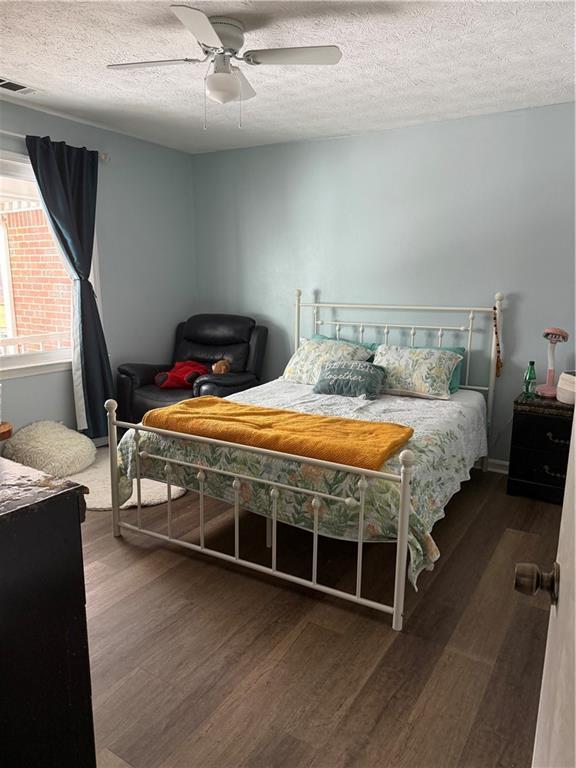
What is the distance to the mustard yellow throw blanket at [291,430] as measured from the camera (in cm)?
233

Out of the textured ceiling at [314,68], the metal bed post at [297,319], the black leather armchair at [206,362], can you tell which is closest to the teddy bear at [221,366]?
the black leather armchair at [206,362]

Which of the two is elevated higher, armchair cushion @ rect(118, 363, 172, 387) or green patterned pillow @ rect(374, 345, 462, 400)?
green patterned pillow @ rect(374, 345, 462, 400)

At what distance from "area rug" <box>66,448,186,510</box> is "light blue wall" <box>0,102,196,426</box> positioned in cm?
59

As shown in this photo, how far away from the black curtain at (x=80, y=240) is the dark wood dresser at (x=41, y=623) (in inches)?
131

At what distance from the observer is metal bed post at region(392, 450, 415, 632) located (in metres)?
2.06

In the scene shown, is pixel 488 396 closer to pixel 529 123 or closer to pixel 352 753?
pixel 529 123

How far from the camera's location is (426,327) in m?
4.18

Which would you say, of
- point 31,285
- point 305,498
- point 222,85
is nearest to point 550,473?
point 305,498

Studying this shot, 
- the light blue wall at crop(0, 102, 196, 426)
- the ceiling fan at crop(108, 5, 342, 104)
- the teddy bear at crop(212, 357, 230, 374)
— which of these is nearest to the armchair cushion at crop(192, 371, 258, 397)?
the teddy bear at crop(212, 357, 230, 374)

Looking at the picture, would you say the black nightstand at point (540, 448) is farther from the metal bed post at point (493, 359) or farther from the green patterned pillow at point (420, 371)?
the green patterned pillow at point (420, 371)

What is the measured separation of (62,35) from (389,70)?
1.67m

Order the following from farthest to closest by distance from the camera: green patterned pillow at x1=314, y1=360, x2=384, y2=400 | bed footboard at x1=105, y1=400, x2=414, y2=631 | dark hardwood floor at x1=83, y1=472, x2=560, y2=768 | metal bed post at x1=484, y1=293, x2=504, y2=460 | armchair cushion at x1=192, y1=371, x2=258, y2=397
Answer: armchair cushion at x1=192, y1=371, x2=258, y2=397, metal bed post at x1=484, y1=293, x2=504, y2=460, green patterned pillow at x1=314, y1=360, x2=384, y2=400, bed footboard at x1=105, y1=400, x2=414, y2=631, dark hardwood floor at x1=83, y1=472, x2=560, y2=768

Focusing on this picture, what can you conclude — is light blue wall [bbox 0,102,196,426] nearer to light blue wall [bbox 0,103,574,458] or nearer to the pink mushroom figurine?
light blue wall [bbox 0,103,574,458]

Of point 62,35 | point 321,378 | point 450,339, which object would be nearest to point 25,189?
point 62,35
